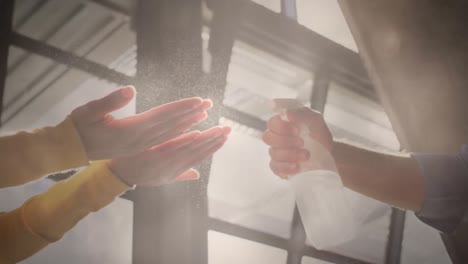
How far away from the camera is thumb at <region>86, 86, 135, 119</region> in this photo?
0.61 meters

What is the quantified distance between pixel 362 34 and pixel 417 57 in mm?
192

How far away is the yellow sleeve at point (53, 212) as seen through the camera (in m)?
0.68

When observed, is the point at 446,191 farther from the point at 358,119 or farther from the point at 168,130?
the point at 358,119

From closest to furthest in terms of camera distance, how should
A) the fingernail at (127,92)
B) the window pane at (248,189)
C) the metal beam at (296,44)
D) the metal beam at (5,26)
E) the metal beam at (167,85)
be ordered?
the fingernail at (127,92)
the metal beam at (167,85)
the metal beam at (5,26)
the metal beam at (296,44)
the window pane at (248,189)

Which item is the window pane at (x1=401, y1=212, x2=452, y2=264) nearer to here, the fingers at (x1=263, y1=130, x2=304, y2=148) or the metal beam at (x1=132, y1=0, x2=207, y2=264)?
the metal beam at (x1=132, y1=0, x2=207, y2=264)

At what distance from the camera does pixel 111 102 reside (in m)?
0.62

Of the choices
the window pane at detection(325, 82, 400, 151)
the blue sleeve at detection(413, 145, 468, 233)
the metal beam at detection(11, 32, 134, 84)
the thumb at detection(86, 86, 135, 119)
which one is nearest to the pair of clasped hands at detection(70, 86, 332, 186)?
the thumb at detection(86, 86, 135, 119)

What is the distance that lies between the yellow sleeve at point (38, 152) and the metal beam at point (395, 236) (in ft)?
6.50

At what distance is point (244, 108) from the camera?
160 centimetres

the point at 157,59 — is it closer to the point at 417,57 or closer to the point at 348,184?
the point at 348,184

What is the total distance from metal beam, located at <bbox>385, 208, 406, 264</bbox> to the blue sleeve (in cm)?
157

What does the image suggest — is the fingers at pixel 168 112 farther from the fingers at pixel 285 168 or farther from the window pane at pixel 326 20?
the window pane at pixel 326 20

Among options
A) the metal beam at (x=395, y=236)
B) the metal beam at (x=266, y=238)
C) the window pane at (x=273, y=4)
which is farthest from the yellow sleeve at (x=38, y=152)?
the metal beam at (x=395, y=236)

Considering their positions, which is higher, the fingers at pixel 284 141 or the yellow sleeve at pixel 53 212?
the fingers at pixel 284 141
